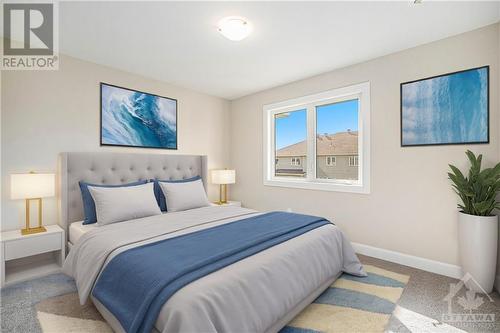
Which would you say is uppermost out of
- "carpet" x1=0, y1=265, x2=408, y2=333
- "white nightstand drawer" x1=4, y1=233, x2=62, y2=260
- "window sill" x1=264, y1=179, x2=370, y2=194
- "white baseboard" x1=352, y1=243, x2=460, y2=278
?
"window sill" x1=264, y1=179, x2=370, y2=194

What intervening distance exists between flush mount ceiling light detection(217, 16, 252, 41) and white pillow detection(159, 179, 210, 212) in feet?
6.31

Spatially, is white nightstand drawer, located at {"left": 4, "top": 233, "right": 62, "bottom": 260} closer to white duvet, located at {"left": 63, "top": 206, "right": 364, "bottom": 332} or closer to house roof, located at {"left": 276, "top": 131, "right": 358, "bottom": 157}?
white duvet, located at {"left": 63, "top": 206, "right": 364, "bottom": 332}

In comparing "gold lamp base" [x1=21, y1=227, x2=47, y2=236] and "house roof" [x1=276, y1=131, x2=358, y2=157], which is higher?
"house roof" [x1=276, y1=131, x2=358, y2=157]

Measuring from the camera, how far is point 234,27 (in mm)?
2176

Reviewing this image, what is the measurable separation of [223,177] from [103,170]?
5.97 ft

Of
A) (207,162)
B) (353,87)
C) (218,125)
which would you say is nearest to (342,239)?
(353,87)

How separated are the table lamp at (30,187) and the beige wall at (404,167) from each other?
3156 millimetres

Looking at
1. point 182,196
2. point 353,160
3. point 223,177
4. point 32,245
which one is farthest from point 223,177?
point 32,245

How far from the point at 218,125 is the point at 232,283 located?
3.57 metres

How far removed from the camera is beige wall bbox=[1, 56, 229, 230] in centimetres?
246

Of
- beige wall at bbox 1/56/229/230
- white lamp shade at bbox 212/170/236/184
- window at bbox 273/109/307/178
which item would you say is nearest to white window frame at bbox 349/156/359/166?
window at bbox 273/109/307/178

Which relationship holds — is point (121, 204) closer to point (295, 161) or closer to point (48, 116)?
point (48, 116)

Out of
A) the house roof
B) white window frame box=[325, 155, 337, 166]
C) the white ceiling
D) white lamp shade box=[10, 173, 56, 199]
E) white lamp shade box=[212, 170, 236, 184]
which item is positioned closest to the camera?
the white ceiling

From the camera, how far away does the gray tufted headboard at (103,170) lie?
2.69 meters
